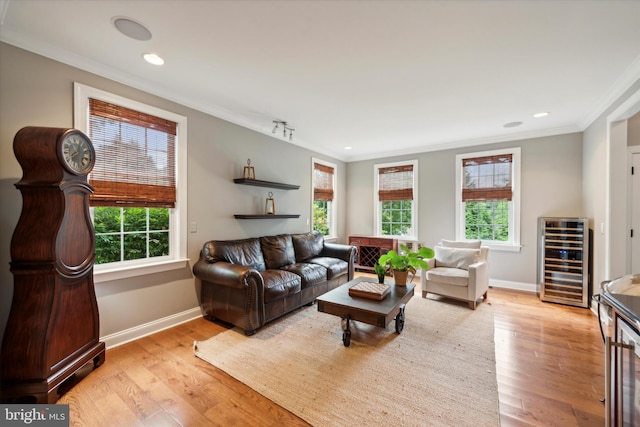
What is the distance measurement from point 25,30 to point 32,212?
1379mm

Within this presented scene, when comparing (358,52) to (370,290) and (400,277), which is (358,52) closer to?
(370,290)

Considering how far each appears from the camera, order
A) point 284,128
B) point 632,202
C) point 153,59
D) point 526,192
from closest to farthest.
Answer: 1. point 153,59
2. point 632,202
3. point 284,128
4. point 526,192

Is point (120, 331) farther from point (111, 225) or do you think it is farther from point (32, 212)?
point (32, 212)

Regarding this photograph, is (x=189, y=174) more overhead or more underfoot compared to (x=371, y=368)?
more overhead

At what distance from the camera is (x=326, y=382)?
78.8 inches

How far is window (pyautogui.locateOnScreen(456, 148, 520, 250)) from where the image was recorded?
14.6 feet

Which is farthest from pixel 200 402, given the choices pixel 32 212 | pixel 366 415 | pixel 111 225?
pixel 111 225

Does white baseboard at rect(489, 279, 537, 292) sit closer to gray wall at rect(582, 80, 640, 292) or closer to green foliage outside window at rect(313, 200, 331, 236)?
gray wall at rect(582, 80, 640, 292)

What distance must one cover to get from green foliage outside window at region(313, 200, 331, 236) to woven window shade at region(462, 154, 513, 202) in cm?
270

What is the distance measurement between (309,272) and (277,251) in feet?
2.14

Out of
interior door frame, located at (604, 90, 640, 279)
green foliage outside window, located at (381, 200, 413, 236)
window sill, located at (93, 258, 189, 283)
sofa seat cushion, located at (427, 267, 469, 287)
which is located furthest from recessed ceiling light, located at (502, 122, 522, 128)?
window sill, located at (93, 258, 189, 283)

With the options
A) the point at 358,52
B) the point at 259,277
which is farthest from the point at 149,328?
the point at 358,52

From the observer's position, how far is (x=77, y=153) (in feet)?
6.34

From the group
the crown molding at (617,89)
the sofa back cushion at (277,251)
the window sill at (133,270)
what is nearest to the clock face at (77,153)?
the window sill at (133,270)
